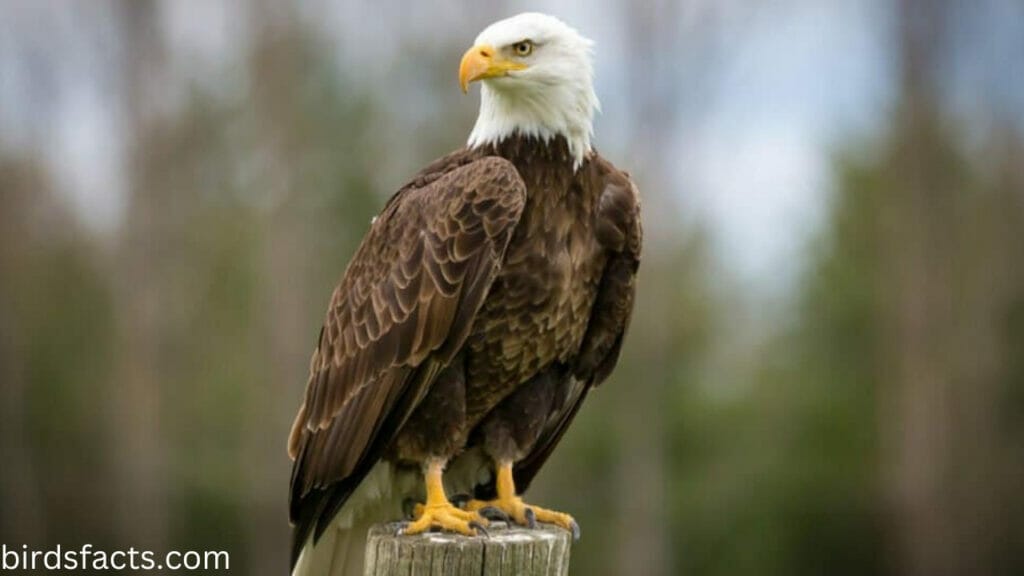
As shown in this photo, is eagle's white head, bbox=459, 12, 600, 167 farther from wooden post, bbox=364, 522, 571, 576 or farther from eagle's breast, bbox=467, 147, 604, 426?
wooden post, bbox=364, 522, 571, 576

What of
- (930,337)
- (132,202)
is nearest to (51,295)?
(132,202)

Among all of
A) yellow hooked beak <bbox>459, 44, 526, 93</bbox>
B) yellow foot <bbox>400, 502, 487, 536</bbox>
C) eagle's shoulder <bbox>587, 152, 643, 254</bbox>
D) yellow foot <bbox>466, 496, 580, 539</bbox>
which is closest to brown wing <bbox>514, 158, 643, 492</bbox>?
eagle's shoulder <bbox>587, 152, 643, 254</bbox>

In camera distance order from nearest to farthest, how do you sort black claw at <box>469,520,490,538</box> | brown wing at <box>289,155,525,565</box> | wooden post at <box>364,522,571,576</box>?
wooden post at <box>364,522,571,576</box> < black claw at <box>469,520,490,538</box> < brown wing at <box>289,155,525,565</box>

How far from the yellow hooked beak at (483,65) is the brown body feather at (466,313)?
26 centimetres

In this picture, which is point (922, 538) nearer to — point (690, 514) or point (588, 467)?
point (690, 514)

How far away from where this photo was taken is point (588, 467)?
18.2 metres

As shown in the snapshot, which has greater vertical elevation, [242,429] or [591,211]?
[591,211]

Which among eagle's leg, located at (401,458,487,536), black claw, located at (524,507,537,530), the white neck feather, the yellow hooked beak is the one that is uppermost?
the yellow hooked beak

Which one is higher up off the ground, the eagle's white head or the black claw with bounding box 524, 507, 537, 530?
the eagle's white head

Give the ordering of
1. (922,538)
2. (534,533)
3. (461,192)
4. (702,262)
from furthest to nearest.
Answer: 1. (702,262)
2. (922,538)
3. (461,192)
4. (534,533)

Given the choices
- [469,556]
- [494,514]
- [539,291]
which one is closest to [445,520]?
[494,514]

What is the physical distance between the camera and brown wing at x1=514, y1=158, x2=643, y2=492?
523 centimetres

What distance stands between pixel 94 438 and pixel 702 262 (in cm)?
843

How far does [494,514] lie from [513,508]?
0.10m
